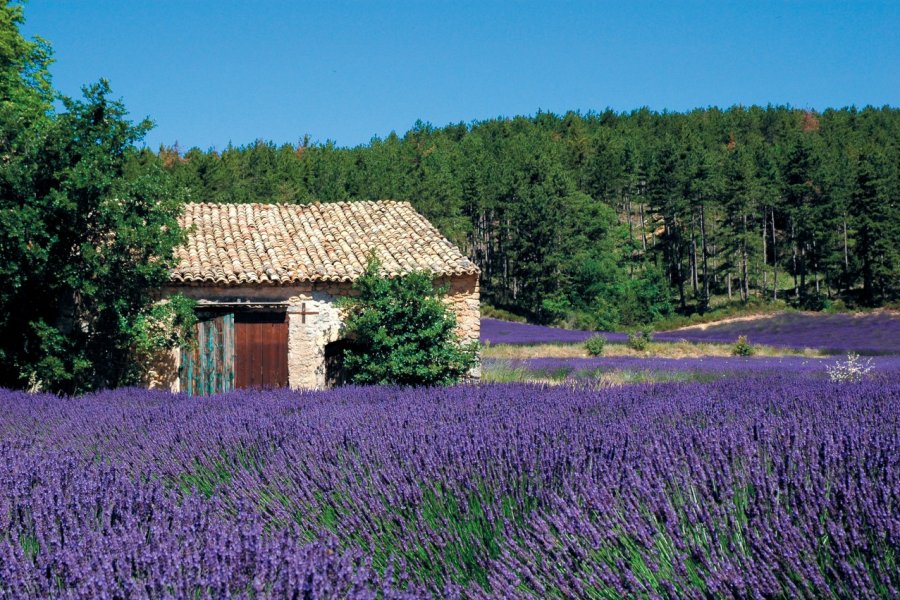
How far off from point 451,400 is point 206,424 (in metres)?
1.69

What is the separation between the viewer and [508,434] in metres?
3.32

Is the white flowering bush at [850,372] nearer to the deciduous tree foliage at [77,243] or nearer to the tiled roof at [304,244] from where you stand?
the tiled roof at [304,244]

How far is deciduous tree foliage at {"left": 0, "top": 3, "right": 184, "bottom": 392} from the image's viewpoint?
9.83m

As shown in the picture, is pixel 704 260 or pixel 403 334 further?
pixel 704 260

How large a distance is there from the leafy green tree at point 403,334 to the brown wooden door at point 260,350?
0.95 m

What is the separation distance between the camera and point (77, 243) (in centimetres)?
1022

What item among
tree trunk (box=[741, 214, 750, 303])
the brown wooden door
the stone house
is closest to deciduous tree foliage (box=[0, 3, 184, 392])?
the stone house

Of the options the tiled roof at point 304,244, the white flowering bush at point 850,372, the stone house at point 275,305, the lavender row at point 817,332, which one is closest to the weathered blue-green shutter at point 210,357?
the stone house at point 275,305

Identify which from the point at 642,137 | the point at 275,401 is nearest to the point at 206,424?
the point at 275,401

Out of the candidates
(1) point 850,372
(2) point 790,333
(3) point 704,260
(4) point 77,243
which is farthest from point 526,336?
(3) point 704,260

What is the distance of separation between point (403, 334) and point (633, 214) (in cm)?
4881

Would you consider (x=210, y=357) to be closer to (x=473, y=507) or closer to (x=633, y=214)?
(x=473, y=507)

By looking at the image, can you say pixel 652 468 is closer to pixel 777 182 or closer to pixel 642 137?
pixel 777 182

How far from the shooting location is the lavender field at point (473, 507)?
1.86m
